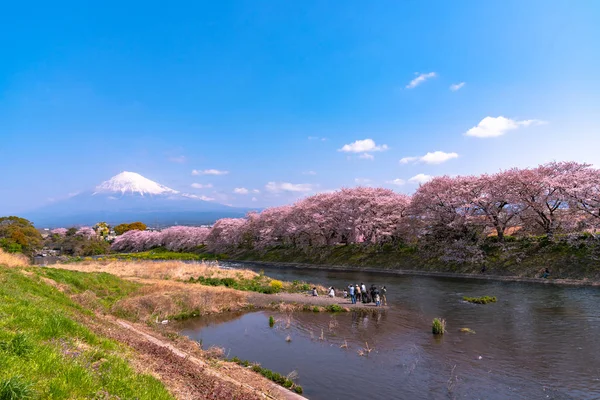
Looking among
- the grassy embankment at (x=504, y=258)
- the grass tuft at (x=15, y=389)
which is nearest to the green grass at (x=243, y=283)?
the grassy embankment at (x=504, y=258)

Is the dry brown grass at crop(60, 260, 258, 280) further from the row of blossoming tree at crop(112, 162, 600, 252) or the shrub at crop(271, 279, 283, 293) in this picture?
the row of blossoming tree at crop(112, 162, 600, 252)

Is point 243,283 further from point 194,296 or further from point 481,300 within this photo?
point 481,300

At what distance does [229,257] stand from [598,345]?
73.8m

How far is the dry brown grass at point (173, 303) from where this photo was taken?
22.8 metres

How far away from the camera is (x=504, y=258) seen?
42.4m

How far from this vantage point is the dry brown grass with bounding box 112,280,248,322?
22828 millimetres

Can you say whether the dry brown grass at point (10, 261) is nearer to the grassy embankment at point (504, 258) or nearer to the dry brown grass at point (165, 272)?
the dry brown grass at point (165, 272)

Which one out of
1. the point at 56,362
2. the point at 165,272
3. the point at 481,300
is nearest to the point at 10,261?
the point at 165,272

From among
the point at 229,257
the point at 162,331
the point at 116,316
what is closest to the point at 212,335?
the point at 162,331

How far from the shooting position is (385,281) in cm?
4294

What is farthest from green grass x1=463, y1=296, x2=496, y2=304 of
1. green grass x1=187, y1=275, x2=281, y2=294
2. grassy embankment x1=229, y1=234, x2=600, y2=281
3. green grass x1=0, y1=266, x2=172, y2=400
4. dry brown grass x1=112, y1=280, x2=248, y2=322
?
green grass x1=0, y1=266, x2=172, y2=400

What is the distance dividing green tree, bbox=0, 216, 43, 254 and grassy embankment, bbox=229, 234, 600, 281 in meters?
57.5

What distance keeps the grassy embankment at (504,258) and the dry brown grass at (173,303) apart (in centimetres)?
2925

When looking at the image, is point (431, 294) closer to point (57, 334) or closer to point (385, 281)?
point (385, 281)
